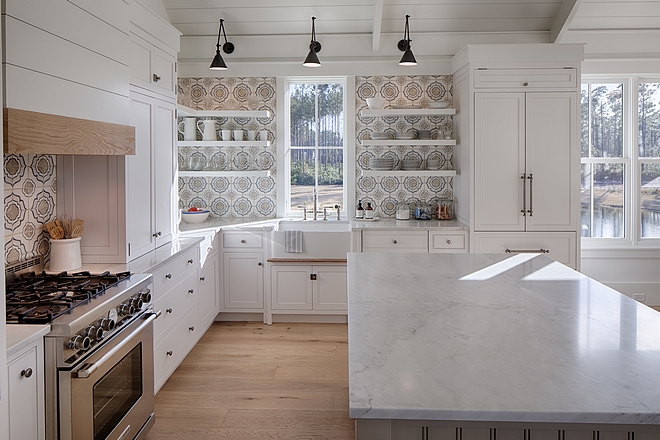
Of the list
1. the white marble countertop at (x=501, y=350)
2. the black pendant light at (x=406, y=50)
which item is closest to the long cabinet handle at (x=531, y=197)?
the black pendant light at (x=406, y=50)

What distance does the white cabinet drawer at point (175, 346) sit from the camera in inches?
127

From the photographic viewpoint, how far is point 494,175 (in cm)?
467

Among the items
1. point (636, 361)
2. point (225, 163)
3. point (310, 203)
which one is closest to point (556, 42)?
point (310, 203)

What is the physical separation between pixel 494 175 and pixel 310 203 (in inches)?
72.2

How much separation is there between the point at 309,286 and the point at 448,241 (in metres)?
1.29

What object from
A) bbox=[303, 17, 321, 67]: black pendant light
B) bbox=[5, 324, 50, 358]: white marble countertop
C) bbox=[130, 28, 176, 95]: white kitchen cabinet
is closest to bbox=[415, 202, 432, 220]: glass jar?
bbox=[303, 17, 321, 67]: black pendant light

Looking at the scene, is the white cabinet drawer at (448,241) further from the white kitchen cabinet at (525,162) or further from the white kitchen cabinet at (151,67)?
the white kitchen cabinet at (151,67)

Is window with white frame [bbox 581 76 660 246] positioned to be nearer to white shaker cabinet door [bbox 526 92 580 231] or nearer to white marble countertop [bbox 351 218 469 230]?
white shaker cabinet door [bbox 526 92 580 231]

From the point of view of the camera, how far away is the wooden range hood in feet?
6.56

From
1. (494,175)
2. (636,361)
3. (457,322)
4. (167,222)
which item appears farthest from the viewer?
(494,175)

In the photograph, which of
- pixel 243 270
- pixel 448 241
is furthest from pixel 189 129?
pixel 448 241

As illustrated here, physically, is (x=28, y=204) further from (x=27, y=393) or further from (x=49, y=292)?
(x=27, y=393)

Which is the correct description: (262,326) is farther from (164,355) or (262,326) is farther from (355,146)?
(355,146)

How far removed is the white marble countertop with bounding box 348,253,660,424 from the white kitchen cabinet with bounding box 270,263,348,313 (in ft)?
7.59
